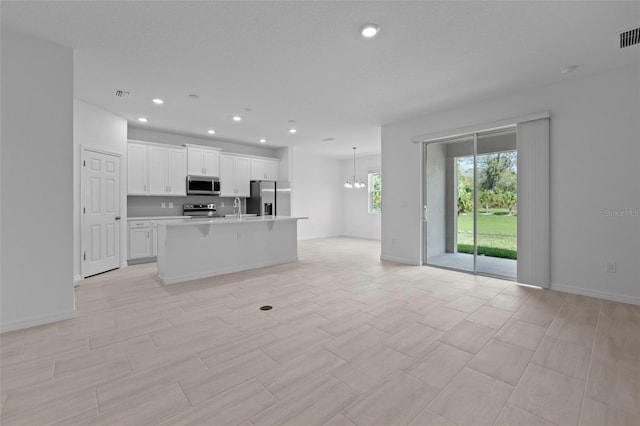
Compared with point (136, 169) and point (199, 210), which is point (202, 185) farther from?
point (136, 169)

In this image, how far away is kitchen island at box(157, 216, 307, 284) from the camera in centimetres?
445

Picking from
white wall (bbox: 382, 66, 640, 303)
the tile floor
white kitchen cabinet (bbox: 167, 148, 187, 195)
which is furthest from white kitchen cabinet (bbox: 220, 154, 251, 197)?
white wall (bbox: 382, 66, 640, 303)

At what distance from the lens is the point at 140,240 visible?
19.5 feet

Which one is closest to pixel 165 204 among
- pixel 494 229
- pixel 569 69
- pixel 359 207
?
pixel 359 207

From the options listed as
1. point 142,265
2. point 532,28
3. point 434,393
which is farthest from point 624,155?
point 142,265

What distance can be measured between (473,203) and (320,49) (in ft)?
12.0

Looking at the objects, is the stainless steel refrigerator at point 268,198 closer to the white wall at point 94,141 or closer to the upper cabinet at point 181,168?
the upper cabinet at point 181,168

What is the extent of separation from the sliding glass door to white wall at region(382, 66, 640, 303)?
62 centimetres

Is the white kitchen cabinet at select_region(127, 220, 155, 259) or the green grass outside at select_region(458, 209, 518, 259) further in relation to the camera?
the white kitchen cabinet at select_region(127, 220, 155, 259)

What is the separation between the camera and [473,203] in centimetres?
500

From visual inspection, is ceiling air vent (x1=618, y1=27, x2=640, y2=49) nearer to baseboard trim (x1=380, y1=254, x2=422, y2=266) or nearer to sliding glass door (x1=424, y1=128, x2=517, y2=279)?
sliding glass door (x1=424, y1=128, x2=517, y2=279)

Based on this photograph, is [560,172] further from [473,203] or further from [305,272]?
[305,272]

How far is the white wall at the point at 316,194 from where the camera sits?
9.39 meters

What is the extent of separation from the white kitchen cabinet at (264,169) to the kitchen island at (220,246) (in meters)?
2.69
